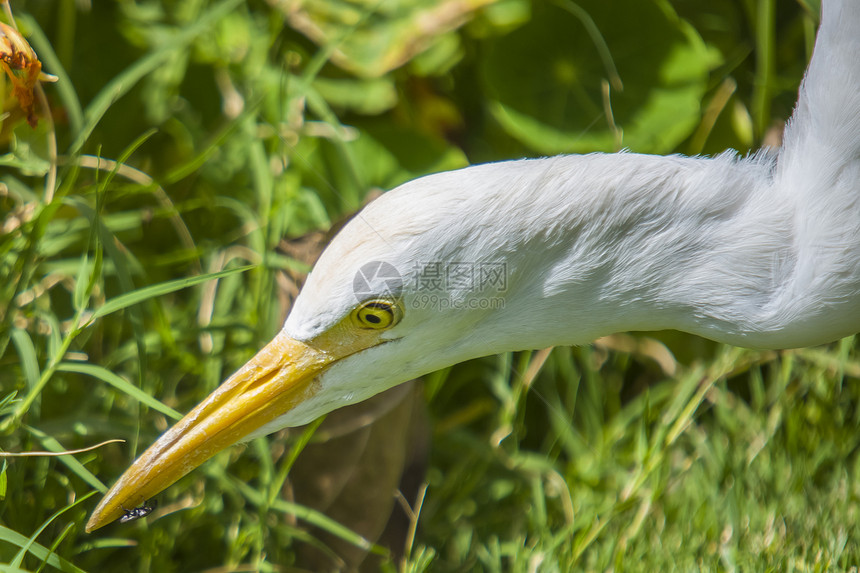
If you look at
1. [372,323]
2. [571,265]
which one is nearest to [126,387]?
[372,323]

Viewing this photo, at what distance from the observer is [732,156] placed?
1.35m

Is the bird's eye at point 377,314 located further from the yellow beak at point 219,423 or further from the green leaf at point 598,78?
the green leaf at point 598,78

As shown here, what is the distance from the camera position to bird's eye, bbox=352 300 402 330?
1.24 m

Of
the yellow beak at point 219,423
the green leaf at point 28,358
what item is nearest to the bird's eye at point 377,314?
the yellow beak at point 219,423

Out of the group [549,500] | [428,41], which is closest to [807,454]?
[549,500]

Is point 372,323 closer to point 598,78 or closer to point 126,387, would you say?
point 126,387

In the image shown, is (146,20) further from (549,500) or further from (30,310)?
(549,500)

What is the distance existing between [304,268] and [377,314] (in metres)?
0.60

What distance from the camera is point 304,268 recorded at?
1822 millimetres
